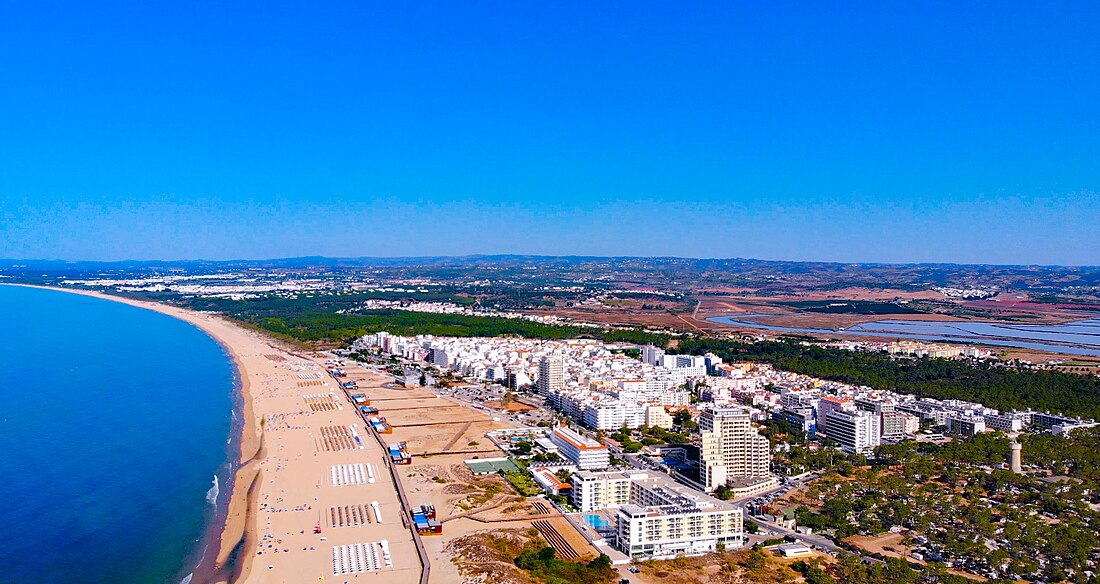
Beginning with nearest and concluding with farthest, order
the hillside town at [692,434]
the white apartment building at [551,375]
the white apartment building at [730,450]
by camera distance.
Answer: the hillside town at [692,434], the white apartment building at [730,450], the white apartment building at [551,375]

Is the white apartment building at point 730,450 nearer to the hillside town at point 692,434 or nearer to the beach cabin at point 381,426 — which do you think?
the hillside town at point 692,434

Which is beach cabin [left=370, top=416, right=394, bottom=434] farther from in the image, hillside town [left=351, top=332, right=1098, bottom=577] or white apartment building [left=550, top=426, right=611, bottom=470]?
white apartment building [left=550, top=426, right=611, bottom=470]

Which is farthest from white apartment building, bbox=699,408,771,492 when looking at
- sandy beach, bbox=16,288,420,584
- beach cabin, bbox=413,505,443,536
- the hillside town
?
sandy beach, bbox=16,288,420,584

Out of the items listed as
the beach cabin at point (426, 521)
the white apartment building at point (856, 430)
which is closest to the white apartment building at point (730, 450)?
the white apartment building at point (856, 430)

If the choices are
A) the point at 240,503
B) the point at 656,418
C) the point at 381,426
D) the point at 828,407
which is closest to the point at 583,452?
the point at 656,418

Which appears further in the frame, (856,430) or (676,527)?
(856,430)

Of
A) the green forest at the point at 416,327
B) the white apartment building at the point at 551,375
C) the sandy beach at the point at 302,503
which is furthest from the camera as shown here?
the green forest at the point at 416,327

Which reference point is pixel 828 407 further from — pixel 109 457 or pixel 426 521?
pixel 109 457
